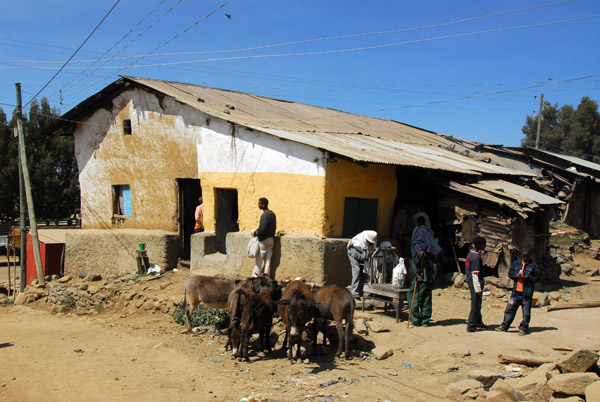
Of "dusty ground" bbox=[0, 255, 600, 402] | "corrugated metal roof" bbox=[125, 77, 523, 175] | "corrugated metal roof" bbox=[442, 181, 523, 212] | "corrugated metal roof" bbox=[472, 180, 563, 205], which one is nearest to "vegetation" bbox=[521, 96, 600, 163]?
"corrugated metal roof" bbox=[125, 77, 523, 175]

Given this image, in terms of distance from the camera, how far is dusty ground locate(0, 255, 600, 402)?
6.58 meters

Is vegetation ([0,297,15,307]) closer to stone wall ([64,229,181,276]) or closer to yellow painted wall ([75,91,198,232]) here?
stone wall ([64,229,181,276])

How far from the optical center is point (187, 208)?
14.4m

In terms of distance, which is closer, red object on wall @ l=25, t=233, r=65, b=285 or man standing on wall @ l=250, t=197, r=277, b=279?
man standing on wall @ l=250, t=197, r=277, b=279

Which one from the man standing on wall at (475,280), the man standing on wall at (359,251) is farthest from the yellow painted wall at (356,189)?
the man standing on wall at (475,280)

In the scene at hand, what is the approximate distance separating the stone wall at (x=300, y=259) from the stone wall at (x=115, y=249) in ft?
7.13

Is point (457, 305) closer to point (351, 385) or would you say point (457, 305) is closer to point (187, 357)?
point (351, 385)

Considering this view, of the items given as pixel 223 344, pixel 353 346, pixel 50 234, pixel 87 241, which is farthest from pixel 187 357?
pixel 50 234

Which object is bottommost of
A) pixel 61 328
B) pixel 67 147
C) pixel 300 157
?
pixel 61 328

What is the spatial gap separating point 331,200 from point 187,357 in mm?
4363

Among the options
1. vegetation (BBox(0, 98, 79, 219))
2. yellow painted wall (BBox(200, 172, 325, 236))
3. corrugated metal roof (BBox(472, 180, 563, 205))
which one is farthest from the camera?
vegetation (BBox(0, 98, 79, 219))

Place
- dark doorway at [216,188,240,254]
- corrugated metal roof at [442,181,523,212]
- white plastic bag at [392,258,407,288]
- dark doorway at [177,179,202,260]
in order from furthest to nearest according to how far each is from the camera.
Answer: dark doorway at [177,179,202,260] → dark doorway at [216,188,240,254] → corrugated metal roof at [442,181,523,212] → white plastic bag at [392,258,407,288]

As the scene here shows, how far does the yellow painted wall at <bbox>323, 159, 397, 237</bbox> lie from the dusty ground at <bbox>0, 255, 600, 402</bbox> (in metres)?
2.17

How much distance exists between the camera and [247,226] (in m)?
12.1
